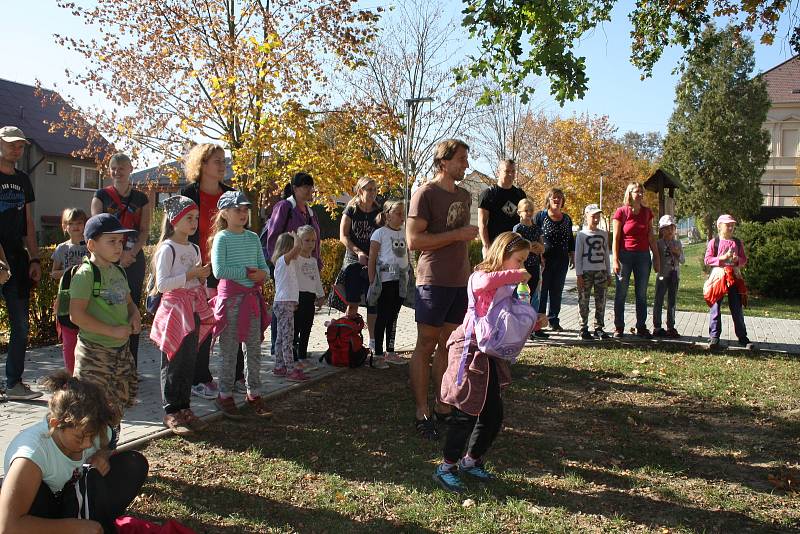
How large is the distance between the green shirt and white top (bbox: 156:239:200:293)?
1.84ft

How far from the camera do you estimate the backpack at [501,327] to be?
160 inches

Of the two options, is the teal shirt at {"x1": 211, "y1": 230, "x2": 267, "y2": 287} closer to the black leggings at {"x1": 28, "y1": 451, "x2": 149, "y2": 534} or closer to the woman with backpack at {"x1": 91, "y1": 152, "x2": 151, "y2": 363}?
the woman with backpack at {"x1": 91, "y1": 152, "x2": 151, "y2": 363}

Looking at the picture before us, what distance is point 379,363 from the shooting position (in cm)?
745

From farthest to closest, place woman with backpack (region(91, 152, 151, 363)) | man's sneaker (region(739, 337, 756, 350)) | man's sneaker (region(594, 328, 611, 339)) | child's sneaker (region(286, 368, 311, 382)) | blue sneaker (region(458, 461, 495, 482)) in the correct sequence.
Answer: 1. man's sneaker (region(594, 328, 611, 339))
2. man's sneaker (region(739, 337, 756, 350))
3. child's sneaker (region(286, 368, 311, 382))
4. woman with backpack (region(91, 152, 151, 363))
5. blue sneaker (region(458, 461, 495, 482))

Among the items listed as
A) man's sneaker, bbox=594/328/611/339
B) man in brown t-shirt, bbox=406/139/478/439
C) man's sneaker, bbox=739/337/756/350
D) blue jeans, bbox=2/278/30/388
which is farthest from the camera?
man's sneaker, bbox=594/328/611/339

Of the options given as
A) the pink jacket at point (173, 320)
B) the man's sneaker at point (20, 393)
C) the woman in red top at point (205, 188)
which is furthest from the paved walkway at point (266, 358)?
the pink jacket at point (173, 320)

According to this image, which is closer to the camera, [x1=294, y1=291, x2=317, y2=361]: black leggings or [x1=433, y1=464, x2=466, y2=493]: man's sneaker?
[x1=433, y1=464, x2=466, y2=493]: man's sneaker

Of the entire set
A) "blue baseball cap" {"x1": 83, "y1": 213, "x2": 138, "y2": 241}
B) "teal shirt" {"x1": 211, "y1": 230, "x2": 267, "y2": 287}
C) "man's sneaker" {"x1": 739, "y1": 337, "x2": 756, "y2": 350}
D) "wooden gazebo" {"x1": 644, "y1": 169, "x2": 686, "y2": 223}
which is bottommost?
"man's sneaker" {"x1": 739, "y1": 337, "x2": 756, "y2": 350}

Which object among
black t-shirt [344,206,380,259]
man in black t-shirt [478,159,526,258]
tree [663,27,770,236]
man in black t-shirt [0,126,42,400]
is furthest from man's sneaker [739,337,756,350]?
tree [663,27,770,236]

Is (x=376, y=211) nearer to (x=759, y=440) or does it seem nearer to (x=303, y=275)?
(x=303, y=275)

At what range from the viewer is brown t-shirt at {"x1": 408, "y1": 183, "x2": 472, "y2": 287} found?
5.02m

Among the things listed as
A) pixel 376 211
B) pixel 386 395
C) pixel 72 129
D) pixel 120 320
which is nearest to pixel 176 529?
pixel 120 320

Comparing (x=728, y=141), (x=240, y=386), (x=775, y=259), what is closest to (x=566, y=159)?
(x=728, y=141)

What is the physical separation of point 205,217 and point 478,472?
3.06 m
